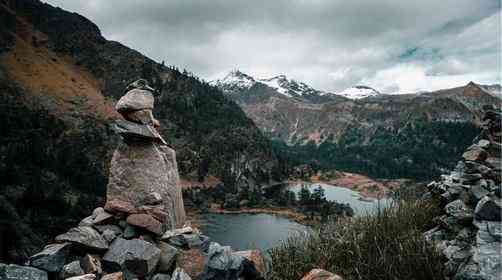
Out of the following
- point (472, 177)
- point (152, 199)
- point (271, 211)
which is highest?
point (472, 177)

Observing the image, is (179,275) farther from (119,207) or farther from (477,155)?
(477,155)

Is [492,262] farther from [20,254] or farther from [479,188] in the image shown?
[20,254]

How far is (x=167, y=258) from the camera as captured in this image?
28.7 ft

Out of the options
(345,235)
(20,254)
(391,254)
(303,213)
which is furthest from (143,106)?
(303,213)

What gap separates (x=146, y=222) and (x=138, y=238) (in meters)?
0.39

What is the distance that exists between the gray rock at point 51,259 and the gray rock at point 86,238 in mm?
286

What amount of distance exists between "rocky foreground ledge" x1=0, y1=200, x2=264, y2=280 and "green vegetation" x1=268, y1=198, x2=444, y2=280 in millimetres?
1034

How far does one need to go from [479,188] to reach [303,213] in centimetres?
13996

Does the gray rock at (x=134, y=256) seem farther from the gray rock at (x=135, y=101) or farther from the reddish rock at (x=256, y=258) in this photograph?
the gray rock at (x=135, y=101)

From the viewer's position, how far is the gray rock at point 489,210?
8011 mm

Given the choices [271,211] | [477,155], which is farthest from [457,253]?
[271,211]

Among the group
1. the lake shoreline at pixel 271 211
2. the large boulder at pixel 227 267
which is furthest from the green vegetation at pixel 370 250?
the lake shoreline at pixel 271 211

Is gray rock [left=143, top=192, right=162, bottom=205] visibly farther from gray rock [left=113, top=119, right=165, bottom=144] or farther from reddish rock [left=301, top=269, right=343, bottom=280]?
reddish rock [left=301, top=269, right=343, bottom=280]

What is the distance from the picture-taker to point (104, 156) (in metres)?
147
